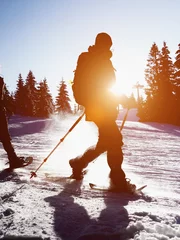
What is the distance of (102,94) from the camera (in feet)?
12.7

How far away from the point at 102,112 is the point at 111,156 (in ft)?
2.23

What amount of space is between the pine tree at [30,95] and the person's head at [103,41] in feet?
175

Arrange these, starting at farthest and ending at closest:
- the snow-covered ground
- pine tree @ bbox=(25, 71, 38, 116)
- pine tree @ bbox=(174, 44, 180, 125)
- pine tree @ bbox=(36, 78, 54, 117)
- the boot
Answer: pine tree @ bbox=(36, 78, 54, 117)
pine tree @ bbox=(25, 71, 38, 116)
pine tree @ bbox=(174, 44, 180, 125)
the boot
the snow-covered ground

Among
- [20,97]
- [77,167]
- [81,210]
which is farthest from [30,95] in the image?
[81,210]

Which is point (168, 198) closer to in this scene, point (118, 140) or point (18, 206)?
point (118, 140)

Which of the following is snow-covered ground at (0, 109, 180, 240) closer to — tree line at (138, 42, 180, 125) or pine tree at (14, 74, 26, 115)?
tree line at (138, 42, 180, 125)

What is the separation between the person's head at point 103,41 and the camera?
3948mm

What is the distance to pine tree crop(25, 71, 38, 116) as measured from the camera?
5581 centimetres

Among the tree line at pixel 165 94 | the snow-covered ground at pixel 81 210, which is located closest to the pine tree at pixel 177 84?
the tree line at pixel 165 94

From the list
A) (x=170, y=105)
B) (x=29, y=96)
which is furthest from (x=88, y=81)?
(x=29, y=96)

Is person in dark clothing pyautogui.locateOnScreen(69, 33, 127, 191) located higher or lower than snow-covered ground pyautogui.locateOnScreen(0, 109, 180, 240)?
higher

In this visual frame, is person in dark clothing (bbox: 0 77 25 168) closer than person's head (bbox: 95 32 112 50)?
No

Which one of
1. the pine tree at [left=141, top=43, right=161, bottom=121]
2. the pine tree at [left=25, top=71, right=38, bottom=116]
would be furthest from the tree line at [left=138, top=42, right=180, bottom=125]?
the pine tree at [left=25, top=71, right=38, bottom=116]

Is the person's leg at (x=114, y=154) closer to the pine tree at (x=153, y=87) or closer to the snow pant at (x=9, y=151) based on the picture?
the snow pant at (x=9, y=151)
